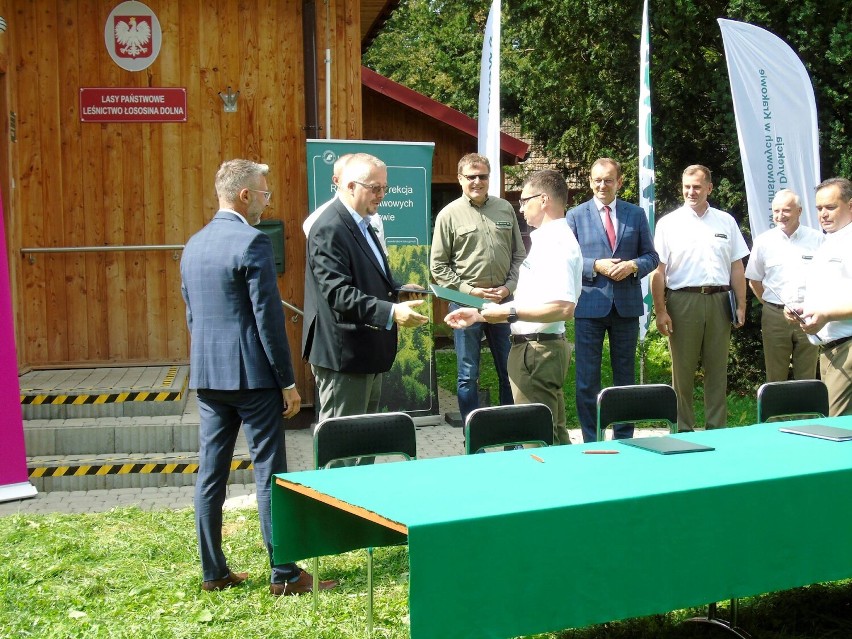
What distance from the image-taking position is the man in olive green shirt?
24.9ft

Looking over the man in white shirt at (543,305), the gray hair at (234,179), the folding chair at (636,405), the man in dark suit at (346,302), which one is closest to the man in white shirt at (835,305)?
the folding chair at (636,405)

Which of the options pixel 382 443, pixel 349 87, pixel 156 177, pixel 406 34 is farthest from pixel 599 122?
pixel 406 34

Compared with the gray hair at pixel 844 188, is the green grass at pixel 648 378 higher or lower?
lower

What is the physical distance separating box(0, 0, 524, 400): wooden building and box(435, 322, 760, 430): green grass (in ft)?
10.5

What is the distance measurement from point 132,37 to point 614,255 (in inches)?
177

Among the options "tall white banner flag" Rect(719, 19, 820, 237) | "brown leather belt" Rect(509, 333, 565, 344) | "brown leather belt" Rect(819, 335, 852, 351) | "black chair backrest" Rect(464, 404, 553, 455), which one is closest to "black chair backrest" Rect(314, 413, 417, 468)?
"black chair backrest" Rect(464, 404, 553, 455)

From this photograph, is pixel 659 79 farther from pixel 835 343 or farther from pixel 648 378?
pixel 835 343

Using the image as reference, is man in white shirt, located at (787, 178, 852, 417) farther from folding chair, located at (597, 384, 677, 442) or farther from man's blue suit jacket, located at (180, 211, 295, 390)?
man's blue suit jacket, located at (180, 211, 295, 390)

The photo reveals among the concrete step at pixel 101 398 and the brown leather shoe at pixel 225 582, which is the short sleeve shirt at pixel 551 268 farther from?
the concrete step at pixel 101 398

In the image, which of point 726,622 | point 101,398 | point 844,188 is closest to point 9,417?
point 101,398

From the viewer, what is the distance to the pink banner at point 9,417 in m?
6.78

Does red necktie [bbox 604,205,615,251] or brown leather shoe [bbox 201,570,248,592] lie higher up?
red necktie [bbox 604,205,615,251]

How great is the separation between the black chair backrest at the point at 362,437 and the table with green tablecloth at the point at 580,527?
0.43 meters

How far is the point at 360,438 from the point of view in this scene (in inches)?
178
